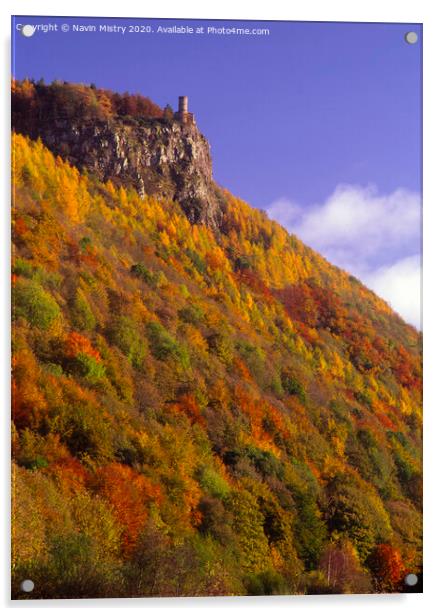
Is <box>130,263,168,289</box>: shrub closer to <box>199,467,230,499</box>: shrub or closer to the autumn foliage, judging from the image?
the autumn foliage

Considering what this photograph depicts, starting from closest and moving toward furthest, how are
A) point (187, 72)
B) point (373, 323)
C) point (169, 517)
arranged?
point (169, 517) < point (187, 72) < point (373, 323)

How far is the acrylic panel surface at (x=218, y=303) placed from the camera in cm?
730

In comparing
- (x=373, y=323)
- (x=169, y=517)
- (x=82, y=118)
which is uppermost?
(x=82, y=118)

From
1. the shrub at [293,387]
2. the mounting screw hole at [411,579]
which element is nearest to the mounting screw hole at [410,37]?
the shrub at [293,387]

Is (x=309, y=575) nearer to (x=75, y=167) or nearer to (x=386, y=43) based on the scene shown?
(x=75, y=167)

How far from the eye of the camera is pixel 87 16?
25.2 ft

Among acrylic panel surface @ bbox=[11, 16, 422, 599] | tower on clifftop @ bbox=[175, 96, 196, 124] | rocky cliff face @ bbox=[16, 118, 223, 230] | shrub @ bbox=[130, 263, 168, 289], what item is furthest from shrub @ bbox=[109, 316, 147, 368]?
tower on clifftop @ bbox=[175, 96, 196, 124]

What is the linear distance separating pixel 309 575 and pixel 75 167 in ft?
16.5

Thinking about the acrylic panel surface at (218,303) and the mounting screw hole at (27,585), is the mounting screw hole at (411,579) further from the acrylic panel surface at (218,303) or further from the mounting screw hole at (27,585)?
the mounting screw hole at (27,585)

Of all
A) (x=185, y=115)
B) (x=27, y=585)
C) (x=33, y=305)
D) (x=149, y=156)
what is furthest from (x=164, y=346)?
(x=27, y=585)

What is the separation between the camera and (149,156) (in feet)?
28.4

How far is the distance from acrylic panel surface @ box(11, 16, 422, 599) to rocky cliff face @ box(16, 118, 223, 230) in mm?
25

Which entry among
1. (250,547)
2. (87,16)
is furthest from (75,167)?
(250,547)

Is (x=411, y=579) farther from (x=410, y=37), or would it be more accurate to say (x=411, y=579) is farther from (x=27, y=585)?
(x=410, y=37)
